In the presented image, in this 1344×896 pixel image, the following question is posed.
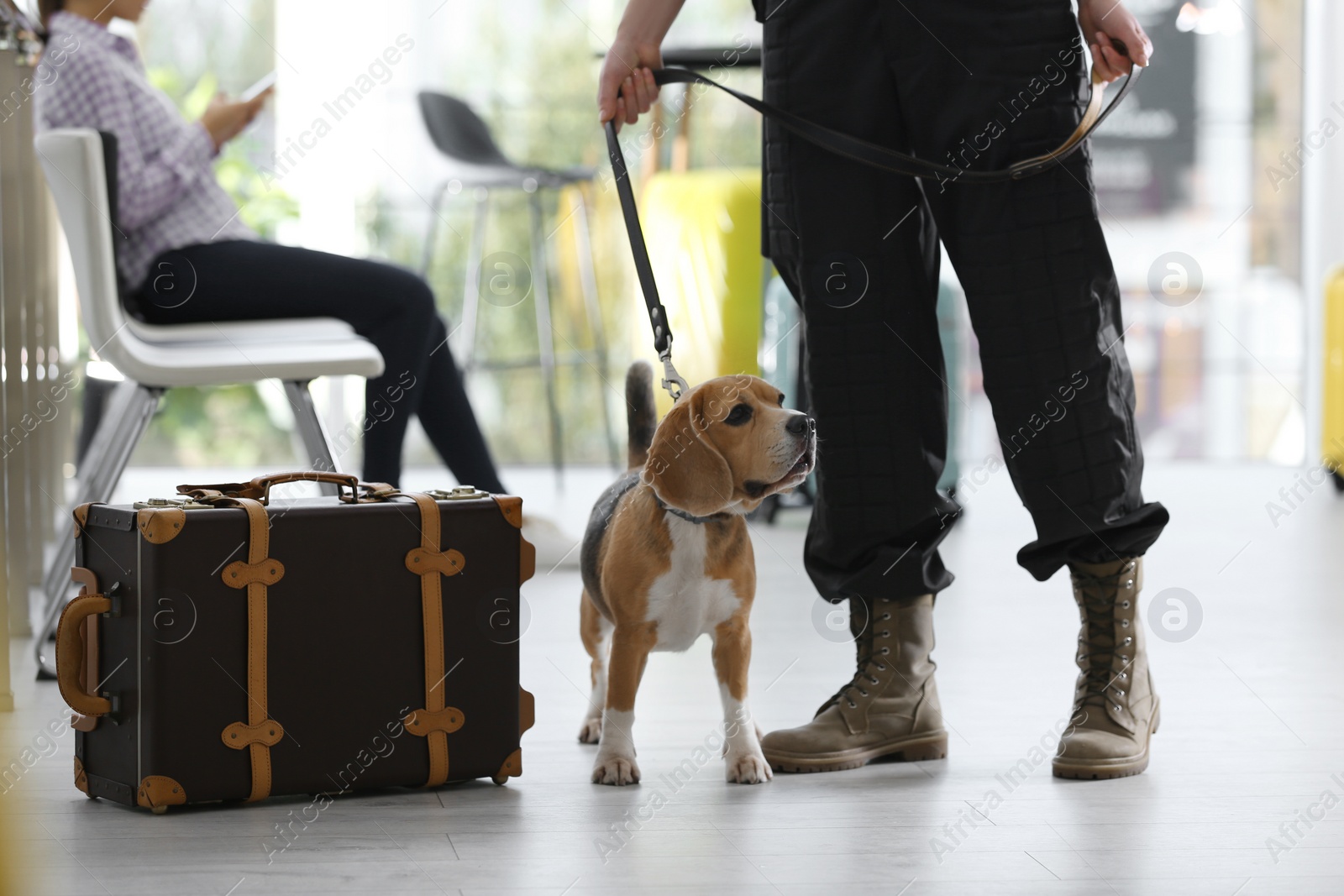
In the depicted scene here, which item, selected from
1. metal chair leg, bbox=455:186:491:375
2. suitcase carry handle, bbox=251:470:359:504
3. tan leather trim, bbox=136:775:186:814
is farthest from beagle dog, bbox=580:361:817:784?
metal chair leg, bbox=455:186:491:375

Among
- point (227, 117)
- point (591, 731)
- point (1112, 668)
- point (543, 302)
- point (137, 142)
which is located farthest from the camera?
point (543, 302)

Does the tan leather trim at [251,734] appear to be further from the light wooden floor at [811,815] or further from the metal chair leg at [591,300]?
the metal chair leg at [591,300]

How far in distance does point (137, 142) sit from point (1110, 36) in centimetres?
147

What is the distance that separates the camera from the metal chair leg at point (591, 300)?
4844mm

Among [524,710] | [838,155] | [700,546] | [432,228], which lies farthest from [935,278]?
[432,228]

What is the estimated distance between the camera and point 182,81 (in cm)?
496

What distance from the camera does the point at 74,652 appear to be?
1255 mm

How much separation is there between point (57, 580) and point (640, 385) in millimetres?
1018

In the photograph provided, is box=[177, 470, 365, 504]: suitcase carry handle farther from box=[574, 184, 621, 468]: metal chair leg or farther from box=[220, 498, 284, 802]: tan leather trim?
box=[574, 184, 621, 468]: metal chair leg

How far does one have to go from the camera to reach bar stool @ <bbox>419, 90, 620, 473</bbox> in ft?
14.5

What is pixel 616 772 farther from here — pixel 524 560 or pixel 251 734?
pixel 251 734

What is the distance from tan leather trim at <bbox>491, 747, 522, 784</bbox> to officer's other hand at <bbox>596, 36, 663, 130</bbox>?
25.3 inches

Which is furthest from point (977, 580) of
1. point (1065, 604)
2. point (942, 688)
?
point (942, 688)

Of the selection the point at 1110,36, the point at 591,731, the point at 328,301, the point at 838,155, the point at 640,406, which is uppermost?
the point at 1110,36
